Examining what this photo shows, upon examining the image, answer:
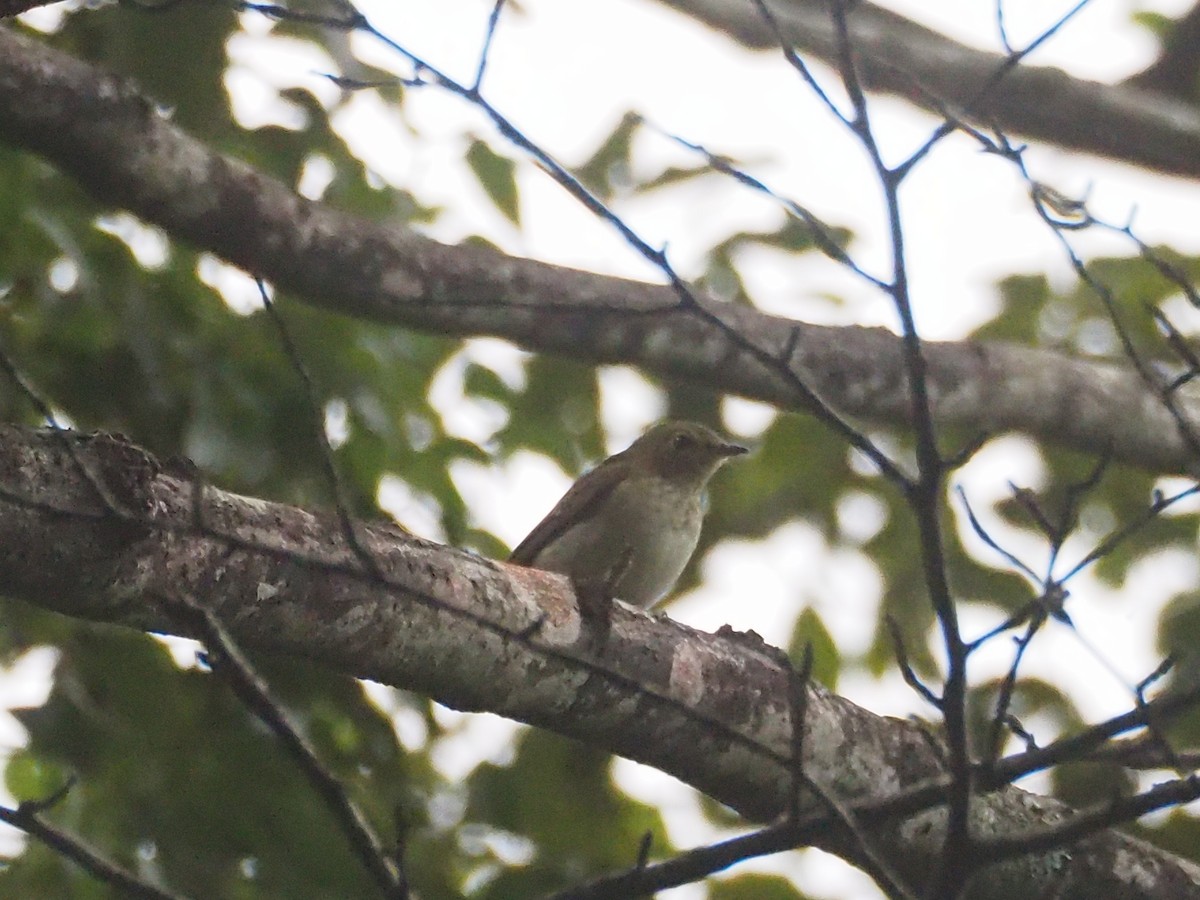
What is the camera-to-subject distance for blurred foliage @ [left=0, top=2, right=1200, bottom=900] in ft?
11.5

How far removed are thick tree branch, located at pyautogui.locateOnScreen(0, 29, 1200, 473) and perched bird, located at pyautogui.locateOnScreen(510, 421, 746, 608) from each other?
0.68 meters

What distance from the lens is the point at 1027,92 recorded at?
21.6ft

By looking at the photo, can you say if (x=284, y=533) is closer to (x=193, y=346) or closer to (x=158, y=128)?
(x=193, y=346)

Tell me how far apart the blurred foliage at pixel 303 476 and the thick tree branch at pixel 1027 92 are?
4.50 feet

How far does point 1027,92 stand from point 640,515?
8.95 feet

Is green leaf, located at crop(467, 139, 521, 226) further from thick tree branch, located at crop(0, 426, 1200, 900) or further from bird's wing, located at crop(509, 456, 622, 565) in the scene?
thick tree branch, located at crop(0, 426, 1200, 900)

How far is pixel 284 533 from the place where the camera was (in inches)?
108

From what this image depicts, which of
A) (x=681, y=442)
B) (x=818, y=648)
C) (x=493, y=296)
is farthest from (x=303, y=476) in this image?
(x=681, y=442)

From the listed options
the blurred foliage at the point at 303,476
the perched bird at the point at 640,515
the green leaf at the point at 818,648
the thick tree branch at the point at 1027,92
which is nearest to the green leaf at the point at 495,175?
the blurred foliage at the point at 303,476

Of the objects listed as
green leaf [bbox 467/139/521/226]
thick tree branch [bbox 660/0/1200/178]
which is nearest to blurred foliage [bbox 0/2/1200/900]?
green leaf [bbox 467/139/521/226]

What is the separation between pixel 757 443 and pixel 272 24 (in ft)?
7.44

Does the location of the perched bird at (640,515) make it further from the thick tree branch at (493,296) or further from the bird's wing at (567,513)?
the thick tree branch at (493,296)

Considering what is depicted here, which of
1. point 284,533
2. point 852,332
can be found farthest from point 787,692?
point 852,332

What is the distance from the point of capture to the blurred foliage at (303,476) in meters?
3.50
